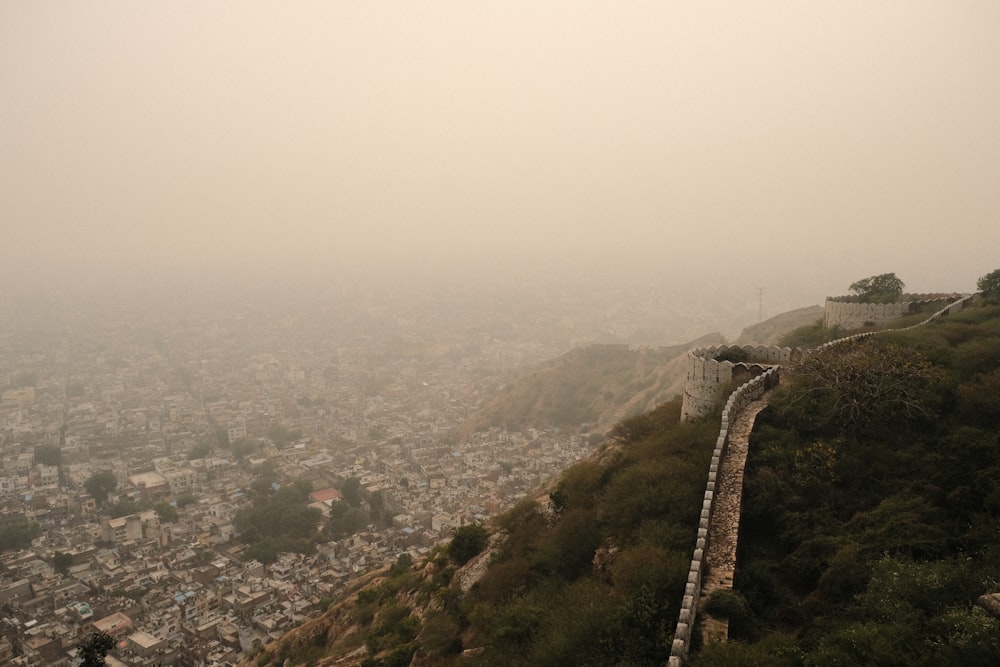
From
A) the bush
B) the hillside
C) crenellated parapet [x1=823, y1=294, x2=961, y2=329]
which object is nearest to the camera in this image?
the hillside

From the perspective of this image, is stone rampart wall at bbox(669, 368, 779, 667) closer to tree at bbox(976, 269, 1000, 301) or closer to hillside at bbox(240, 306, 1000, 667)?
hillside at bbox(240, 306, 1000, 667)

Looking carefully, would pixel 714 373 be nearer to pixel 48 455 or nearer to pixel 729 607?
pixel 729 607

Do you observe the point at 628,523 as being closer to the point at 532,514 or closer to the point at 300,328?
the point at 532,514

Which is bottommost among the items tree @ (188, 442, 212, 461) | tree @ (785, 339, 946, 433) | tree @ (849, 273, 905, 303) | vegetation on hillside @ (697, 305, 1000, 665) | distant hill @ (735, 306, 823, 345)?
tree @ (188, 442, 212, 461)

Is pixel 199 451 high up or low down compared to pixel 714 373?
down

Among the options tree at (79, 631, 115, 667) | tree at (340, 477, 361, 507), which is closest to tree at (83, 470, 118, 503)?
tree at (340, 477, 361, 507)

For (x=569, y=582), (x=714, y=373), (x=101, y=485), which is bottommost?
(x=101, y=485)

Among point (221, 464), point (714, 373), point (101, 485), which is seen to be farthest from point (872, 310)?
point (101, 485)
